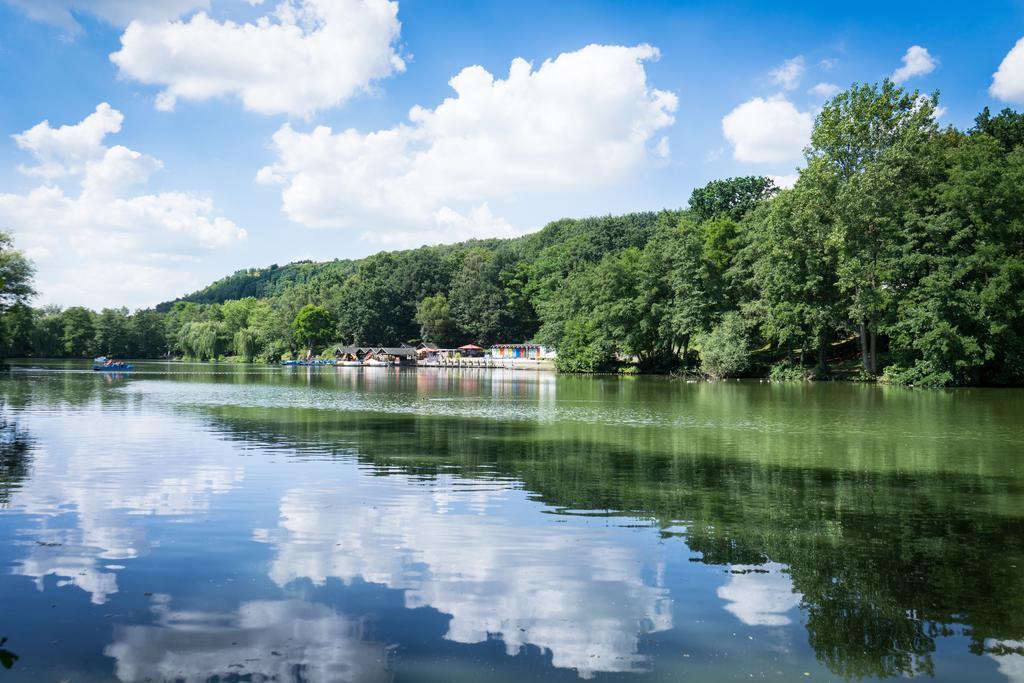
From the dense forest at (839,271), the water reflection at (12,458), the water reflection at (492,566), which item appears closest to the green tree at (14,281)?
the dense forest at (839,271)

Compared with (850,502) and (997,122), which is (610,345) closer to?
(997,122)

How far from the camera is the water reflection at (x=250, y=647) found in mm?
5750

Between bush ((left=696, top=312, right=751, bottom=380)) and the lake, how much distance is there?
39623 millimetres

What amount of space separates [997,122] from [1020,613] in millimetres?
59021

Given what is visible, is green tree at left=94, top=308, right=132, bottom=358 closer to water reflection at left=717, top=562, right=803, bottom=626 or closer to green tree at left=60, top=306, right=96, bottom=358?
green tree at left=60, top=306, right=96, bottom=358

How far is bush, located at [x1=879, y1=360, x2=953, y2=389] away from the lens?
47.3 metres

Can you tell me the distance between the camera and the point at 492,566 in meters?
8.65

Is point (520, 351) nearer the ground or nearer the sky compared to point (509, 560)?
nearer the sky

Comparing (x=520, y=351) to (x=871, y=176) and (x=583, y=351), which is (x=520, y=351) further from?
(x=871, y=176)

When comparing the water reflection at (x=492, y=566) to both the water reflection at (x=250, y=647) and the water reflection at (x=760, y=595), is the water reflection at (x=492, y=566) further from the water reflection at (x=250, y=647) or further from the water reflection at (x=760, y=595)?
the water reflection at (x=250, y=647)

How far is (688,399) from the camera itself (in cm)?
3794

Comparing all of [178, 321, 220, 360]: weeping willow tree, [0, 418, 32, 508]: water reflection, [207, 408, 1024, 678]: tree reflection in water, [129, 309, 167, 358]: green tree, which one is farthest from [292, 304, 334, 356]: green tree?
[207, 408, 1024, 678]: tree reflection in water

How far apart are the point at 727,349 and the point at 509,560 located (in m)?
53.6

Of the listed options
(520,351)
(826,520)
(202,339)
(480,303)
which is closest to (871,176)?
(826,520)
